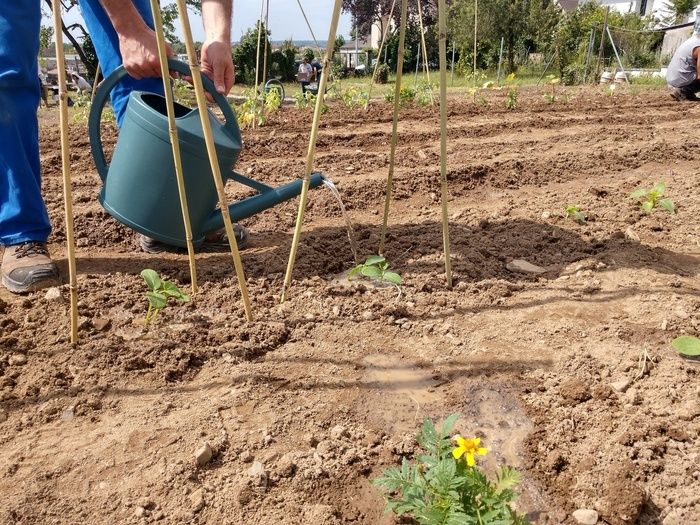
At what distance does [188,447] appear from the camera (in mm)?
1290

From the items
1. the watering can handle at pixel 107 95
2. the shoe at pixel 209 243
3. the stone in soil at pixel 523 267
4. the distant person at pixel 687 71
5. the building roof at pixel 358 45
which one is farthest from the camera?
the building roof at pixel 358 45

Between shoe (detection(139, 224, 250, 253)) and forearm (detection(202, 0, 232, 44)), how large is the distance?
0.75 meters

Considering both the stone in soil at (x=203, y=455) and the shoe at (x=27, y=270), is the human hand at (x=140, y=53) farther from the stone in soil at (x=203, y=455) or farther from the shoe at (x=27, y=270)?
the stone in soil at (x=203, y=455)

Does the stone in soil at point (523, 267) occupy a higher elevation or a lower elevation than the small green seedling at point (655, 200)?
lower

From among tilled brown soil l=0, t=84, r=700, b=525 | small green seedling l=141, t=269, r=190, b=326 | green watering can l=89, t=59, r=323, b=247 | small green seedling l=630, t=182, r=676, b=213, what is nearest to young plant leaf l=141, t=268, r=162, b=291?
small green seedling l=141, t=269, r=190, b=326

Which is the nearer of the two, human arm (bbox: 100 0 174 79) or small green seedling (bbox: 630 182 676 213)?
human arm (bbox: 100 0 174 79)

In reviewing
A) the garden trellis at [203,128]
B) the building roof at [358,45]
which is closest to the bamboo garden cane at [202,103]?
the garden trellis at [203,128]

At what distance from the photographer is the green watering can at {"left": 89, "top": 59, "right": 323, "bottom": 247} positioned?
1.83 metres

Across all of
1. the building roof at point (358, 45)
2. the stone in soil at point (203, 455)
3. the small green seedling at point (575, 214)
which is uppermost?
the building roof at point (358, 45)

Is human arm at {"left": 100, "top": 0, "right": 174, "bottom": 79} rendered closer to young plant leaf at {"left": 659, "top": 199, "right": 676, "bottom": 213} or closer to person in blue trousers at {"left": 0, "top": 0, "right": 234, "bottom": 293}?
person in blue trousers at {"left": 0, "top": 0, "right": 234, "bottom": 293}

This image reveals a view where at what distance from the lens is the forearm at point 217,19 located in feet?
6.12

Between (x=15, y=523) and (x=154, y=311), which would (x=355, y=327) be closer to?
(x=154, y=311)

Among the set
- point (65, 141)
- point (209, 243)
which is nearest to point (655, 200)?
point (209, 243)

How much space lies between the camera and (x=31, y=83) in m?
1.97
